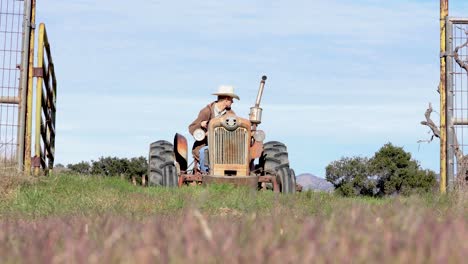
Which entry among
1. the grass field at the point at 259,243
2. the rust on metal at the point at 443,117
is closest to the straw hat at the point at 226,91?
the rust on metal at the point at 443,117

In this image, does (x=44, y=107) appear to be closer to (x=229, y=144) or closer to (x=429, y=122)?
(x=229, y=144)

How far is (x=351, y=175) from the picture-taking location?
43844mm

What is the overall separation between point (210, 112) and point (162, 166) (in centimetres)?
131

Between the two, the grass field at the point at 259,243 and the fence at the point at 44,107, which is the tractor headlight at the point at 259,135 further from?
the grass field at the point at 259,243

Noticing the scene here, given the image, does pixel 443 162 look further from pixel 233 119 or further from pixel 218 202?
pixel 218 202

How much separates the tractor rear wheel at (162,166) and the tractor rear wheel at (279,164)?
5.43 feet

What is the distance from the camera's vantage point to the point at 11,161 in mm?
14711

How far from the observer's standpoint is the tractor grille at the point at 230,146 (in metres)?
15.6

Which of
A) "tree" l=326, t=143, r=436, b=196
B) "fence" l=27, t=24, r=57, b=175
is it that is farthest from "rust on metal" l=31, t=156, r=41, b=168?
"tree" l=326, t=143, r=436, b=196

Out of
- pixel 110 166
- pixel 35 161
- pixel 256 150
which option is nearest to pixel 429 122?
pixel 256 150

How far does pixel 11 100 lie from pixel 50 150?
15.4 feet

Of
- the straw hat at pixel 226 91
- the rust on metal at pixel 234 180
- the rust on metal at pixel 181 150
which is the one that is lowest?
the rust on metal at pixel 234 180

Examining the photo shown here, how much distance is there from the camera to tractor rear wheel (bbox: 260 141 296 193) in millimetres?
14859

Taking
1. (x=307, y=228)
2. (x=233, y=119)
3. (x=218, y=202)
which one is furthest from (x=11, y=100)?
(x=307, y=228)
